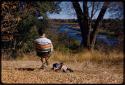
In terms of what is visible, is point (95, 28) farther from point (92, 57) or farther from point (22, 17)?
point (92, 57)

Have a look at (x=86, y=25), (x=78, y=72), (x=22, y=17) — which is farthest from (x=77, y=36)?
(x=78, y=72)

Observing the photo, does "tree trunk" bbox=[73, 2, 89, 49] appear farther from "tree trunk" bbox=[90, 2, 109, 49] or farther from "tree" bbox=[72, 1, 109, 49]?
"tree trunk" bbox=[90, 2, 109, 49]

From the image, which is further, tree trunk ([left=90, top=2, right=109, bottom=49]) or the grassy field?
tree trunk ([left=90, top=2, right=109, bottom=49])

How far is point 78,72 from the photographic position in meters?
12.4

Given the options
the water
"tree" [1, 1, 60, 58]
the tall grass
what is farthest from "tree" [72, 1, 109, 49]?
the tall grass

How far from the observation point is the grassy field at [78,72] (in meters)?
10.7

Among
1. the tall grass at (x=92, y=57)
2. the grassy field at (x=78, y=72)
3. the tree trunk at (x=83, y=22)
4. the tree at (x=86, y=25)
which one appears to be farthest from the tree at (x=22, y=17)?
the tall grass at (x=92, y=57)

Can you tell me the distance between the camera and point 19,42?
60.6 feet

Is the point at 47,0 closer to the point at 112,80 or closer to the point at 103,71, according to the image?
the point at 103,71

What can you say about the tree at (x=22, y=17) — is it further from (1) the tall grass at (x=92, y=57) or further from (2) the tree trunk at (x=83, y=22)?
(1) the tall grass at (x=92, y=57)

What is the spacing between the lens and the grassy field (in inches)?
421

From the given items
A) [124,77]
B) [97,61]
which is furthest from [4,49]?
[124,77]

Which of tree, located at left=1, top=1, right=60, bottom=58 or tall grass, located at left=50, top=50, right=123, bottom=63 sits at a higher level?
tree, located at left=1, top=1, right=60, bottom=58

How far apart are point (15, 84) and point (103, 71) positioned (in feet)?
12.4
